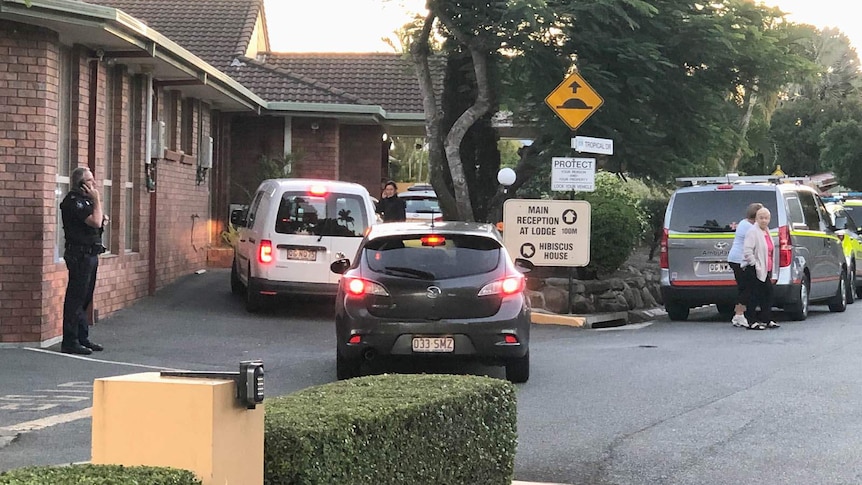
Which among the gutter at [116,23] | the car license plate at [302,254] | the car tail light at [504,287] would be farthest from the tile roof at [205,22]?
the car tail light at [504,287]

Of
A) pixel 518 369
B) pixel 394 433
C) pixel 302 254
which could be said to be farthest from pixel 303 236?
pixel 394 433

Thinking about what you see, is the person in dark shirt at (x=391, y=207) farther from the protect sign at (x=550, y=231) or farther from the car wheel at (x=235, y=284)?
the car wheel at (x=235, y=284)

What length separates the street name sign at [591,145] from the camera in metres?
16.1

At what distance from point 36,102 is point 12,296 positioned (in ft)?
6.51

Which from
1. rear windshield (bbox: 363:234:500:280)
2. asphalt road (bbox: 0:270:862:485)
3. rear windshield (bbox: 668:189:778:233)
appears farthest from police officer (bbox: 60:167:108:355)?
rear windshield (bbox: 668:189:778:233)

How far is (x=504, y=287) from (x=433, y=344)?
2.60 ft

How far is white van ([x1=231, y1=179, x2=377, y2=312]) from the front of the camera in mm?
15445

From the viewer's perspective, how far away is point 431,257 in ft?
32.9

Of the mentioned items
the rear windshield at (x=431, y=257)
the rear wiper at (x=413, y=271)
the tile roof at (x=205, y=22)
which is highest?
the tile roof at (x=205, y=22)

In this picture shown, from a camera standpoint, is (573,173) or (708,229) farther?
(573,173)

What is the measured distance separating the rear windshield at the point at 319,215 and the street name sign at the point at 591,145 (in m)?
3.12

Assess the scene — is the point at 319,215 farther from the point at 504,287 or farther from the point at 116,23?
the point at 504,287

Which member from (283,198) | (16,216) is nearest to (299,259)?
(283,198)

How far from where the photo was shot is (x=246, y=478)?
3801 mm
